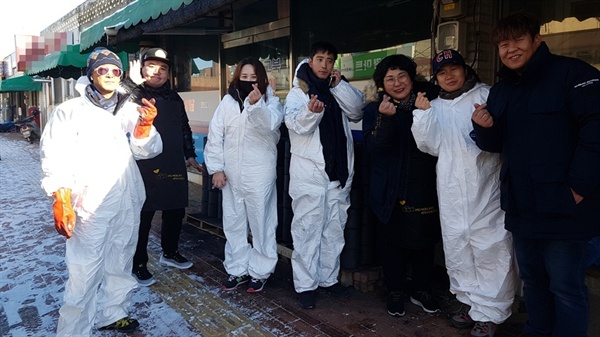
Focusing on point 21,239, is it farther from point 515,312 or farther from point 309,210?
point 515,312

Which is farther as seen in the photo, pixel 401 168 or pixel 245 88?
pixel 245 88

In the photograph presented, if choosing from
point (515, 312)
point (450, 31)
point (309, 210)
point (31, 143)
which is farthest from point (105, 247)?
point (31, 143)

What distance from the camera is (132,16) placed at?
5852mm

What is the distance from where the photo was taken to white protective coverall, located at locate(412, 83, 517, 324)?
266cm

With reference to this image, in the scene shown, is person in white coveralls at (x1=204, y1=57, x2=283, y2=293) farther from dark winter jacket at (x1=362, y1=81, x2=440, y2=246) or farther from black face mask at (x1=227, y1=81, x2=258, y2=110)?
dark winter jacket at (x1=362, y1=81, x2=440, y2=246)

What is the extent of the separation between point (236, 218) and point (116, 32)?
13.6 feet

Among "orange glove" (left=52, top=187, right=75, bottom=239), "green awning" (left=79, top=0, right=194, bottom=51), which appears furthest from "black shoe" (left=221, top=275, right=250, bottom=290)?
"green awning" (left=79, top=0, right=194, bottom=51)

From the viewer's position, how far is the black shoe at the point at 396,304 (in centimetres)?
318

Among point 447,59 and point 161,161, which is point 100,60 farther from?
point 447,59

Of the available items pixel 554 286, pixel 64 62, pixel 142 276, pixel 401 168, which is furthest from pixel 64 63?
pixel 554 286

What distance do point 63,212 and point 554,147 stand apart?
104 inches

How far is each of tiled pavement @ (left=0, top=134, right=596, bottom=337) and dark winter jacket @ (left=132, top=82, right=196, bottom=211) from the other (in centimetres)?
72

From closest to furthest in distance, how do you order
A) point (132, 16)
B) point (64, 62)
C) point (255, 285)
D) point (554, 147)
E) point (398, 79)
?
point (554, 147), point (398, 79), point (255, 285), point (132, 16), point (64, 62)

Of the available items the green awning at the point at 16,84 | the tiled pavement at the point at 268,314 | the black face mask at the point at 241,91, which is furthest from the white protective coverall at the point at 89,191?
the green awning at the point at 16,84
